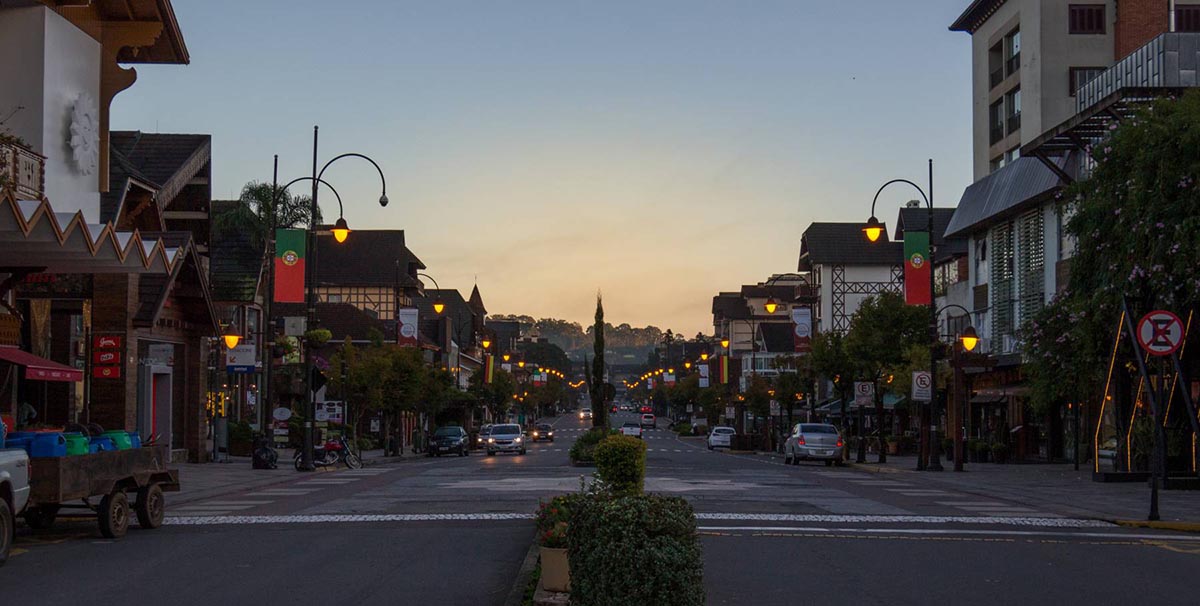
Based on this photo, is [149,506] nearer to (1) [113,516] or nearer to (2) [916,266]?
(1) [113,516]

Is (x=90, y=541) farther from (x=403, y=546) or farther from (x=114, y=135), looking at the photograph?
(x=114, y=135)

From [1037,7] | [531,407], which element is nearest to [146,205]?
[1037,7]

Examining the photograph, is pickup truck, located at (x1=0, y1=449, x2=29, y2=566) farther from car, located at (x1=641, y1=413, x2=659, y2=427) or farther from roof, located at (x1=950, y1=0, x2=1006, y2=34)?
car, located at (x1=641, y1=413, x2=659, y2=427)

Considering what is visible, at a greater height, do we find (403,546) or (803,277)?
(803,277)

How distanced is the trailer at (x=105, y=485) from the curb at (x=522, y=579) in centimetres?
592

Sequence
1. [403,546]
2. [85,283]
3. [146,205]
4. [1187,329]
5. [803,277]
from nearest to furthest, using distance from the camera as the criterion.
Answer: [403,546]
[1187,329]
[85,283]
[146,205]
[803,277]

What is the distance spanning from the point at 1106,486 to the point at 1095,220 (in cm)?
626

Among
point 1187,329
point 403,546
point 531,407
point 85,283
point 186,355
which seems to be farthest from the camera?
point 531,407

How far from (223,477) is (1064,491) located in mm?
20577

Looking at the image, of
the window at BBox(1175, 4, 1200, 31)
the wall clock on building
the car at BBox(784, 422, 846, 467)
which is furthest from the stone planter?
the window at BBox(1175, 4, 1200, 31)

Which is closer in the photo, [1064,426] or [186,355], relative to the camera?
[186,355]

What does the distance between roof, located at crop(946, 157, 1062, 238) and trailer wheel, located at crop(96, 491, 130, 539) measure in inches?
1306

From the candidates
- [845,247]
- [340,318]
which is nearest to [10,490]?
[340,318]

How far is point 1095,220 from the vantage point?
30.5 meters
